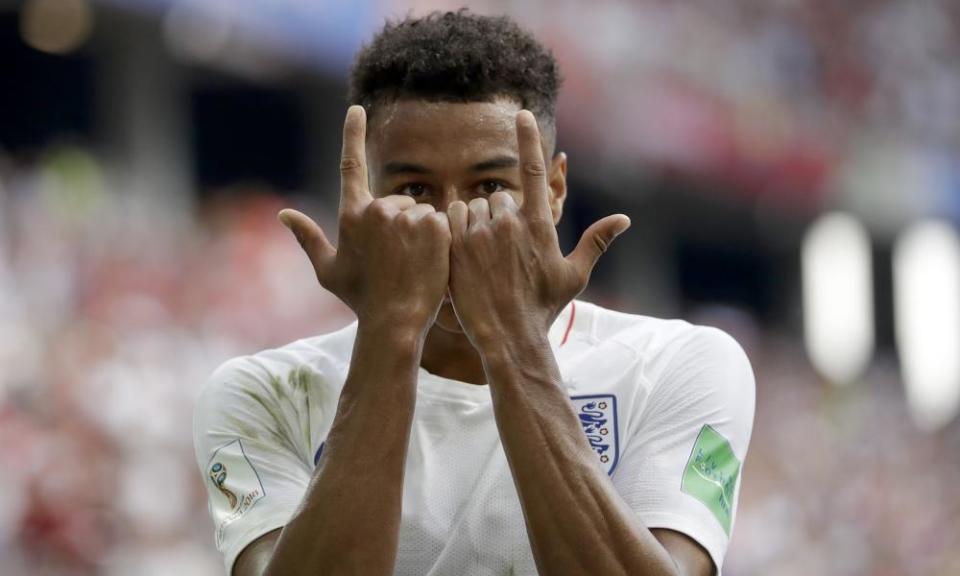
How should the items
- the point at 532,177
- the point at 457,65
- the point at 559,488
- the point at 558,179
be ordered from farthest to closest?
1. the point at 558,179
2. the point at 457,65
3. the point at 532,177
4. the point at 559,488

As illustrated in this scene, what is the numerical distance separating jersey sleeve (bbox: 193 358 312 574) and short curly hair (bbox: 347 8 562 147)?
0.63 m

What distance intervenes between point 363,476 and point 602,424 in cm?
60

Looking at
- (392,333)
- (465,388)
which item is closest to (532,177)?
(392,333)

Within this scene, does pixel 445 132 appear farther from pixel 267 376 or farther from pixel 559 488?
pixel 559 488

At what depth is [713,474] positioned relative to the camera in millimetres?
2768

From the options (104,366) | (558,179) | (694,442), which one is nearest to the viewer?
(694,442)

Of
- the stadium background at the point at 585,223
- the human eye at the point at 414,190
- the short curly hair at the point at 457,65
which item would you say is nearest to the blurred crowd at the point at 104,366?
the stadium background at the point at 585,223

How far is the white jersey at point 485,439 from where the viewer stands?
8.87 feet

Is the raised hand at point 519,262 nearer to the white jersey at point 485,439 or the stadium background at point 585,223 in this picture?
the white jersey at point 485,439

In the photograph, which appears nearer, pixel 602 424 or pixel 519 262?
pixel 519 262

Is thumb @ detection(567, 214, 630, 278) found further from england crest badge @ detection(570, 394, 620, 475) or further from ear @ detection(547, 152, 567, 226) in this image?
ear @ detection(547, 152, 567, 226)

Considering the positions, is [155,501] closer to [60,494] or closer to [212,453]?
[60,494]

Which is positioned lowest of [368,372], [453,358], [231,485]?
[231,485]

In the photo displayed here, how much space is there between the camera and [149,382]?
765 centimetres
